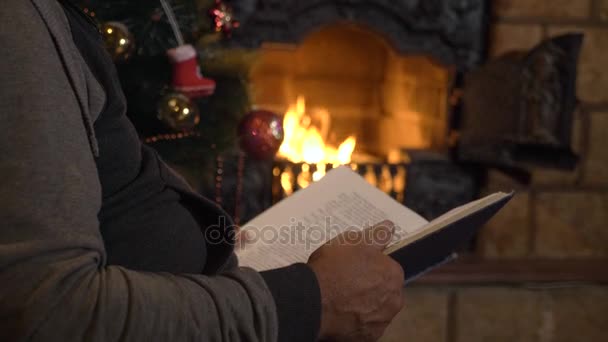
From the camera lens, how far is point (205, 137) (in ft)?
4.75

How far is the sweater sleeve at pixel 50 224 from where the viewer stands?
1.51 feet

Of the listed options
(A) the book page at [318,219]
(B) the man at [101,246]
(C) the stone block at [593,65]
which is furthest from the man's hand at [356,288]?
(C) the stone block at [593,65]

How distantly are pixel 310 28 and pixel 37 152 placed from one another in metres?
1.37

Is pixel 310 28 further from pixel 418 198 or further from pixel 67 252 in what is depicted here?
pixel 67 252

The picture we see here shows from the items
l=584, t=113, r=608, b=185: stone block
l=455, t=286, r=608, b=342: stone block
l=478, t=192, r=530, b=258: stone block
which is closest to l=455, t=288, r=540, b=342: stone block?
l=455, t=286, r=608, b=342: stone block

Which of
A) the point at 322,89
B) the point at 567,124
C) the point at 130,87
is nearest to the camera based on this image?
the point at 130,87

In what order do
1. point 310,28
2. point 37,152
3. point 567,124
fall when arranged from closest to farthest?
point 37,152, point 567,124, point 310,28

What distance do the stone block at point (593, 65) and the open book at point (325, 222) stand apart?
1200 millimetres

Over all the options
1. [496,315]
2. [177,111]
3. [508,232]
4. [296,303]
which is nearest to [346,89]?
[508,232]

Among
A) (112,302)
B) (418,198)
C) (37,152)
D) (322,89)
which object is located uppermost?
(37,152)

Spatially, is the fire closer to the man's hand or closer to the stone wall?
the stone wall

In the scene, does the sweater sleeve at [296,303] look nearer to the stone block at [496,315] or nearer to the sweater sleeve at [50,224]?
the sweater sleeve at [50,224]

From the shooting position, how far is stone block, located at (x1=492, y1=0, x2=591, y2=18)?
183 centimetres

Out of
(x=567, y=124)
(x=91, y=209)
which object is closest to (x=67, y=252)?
(x=91, y=209)
